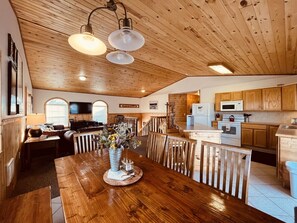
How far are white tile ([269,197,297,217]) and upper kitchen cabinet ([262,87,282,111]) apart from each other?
2.97 meters

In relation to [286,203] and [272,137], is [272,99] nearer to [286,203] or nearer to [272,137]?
[272,137]

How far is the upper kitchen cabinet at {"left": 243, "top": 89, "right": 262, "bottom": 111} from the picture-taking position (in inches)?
176

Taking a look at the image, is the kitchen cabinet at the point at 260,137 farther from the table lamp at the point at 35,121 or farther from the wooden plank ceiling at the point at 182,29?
the table lamp at the point at 35,121

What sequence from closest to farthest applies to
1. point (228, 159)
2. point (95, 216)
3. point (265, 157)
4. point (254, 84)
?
point (95, 216), point (228, 159), point (265, 157), point (254, 84)

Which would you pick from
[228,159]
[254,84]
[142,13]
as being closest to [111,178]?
[228,159]

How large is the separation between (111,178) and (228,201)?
889 millimetres

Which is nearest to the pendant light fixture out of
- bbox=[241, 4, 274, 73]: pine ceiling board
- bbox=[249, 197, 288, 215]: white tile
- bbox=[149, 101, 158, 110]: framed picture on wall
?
bbox=[241, 4, 274, 73]: pine ceiling board

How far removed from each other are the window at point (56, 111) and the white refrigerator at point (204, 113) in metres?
5.90

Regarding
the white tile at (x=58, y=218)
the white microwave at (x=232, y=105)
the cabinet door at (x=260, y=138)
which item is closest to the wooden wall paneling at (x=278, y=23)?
the white microwave at (x=232, y=105)

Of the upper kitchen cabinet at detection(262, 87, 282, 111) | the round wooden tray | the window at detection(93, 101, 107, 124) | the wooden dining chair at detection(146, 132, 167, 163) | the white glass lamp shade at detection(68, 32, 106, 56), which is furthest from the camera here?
the window at detection(93, 101, 107, 124)

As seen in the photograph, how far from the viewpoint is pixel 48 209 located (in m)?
1.12

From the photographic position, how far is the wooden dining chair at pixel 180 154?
1511 millimetres

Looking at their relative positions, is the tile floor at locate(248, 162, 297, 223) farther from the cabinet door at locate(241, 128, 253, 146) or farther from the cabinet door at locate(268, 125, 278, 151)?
the cabinet door at locate(241, 128, 253, 146)

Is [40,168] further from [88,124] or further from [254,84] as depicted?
[254,84]
